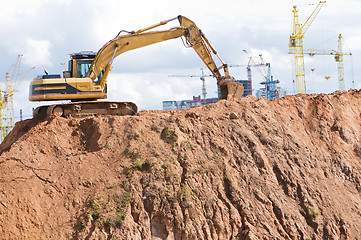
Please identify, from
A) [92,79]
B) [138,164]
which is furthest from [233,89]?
[138,164]

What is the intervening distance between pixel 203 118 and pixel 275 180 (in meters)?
3.75

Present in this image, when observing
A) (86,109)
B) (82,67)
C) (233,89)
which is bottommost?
(86,109)

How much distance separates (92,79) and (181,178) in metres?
6.78

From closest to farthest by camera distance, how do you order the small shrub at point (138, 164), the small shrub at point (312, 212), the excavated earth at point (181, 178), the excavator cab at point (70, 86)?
the excavated earth at point (181, 178) < the small shrub at point (138, 164) < the small shrub at point (312, 212) < the excavator cab at point (70, 86)

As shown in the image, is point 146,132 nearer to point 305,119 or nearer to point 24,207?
point 24,207

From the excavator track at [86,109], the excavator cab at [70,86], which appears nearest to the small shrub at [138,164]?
the excavator track at [86,109]

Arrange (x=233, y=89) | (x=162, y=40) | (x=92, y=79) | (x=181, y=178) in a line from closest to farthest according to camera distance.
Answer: (x=181, y=178) < (x=92, y=79) < (x=162, y=40) < (x=233, y=89)

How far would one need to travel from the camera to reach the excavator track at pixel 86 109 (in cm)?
2080

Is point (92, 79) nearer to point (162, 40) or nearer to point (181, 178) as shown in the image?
point (162, 40)

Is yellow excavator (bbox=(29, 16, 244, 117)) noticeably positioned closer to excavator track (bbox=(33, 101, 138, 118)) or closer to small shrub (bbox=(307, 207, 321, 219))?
excavator track (bbox=(33, 101, 138, 118))

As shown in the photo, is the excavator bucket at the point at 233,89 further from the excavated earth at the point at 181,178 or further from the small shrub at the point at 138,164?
the small shrub at the point at 138,164

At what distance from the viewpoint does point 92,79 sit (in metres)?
22.1

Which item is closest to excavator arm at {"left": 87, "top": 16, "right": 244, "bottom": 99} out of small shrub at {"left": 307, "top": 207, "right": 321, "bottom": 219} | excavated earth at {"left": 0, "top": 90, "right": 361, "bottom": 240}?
excavated earth at {"left": 0, "top": 90, "right": 361, "bottom": 240}

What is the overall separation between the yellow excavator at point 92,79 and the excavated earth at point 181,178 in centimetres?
102
